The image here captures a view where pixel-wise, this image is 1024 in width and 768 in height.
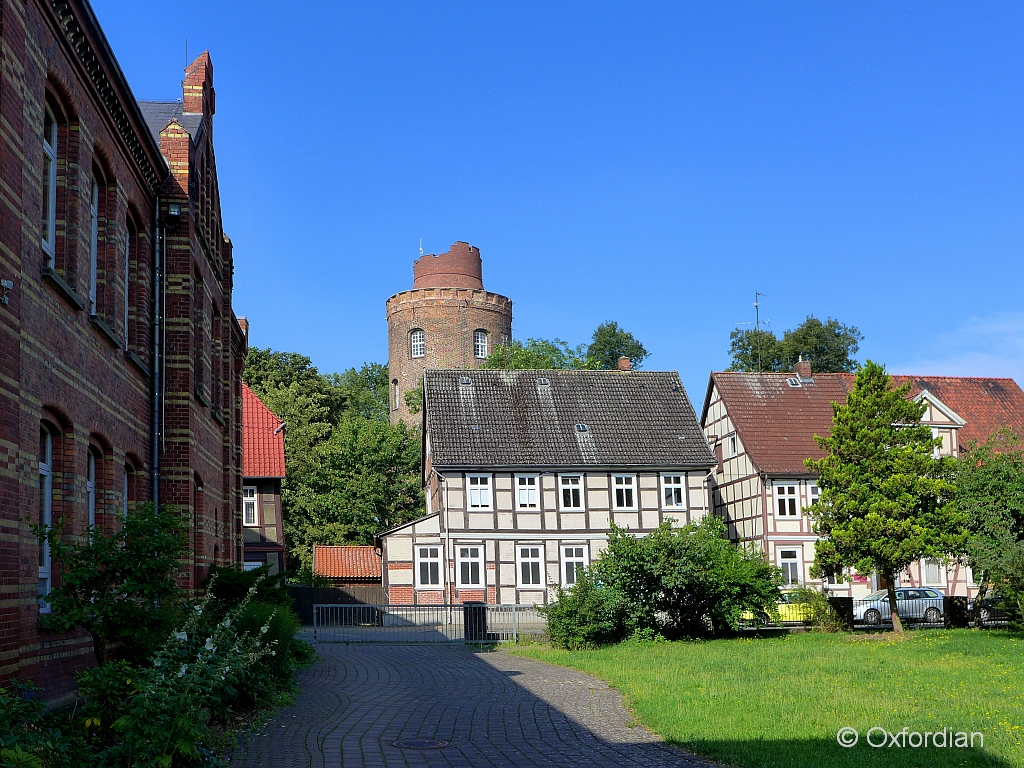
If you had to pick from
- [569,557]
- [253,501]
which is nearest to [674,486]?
[569,557]

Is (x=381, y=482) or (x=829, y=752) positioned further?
(x=381, y=482)

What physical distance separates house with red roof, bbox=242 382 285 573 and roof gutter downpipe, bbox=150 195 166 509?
24.8 metres

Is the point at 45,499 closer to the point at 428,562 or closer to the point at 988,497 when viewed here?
the point at 988,497

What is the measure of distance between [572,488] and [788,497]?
8690mm

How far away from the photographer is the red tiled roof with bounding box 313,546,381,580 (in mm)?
43719

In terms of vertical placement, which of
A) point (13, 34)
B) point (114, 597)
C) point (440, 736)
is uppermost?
point (13, 34)

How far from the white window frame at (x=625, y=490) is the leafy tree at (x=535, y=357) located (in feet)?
69.7

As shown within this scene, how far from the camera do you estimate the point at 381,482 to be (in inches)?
2021

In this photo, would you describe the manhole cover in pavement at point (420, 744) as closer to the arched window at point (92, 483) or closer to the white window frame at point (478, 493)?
the arched window at point (92, 483)

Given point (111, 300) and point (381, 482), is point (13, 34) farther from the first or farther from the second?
point (381, 482)

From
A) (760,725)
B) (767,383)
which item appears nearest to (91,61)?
(760,725)

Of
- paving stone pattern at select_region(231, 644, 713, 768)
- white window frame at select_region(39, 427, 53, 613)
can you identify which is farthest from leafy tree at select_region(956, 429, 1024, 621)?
white window frame at select_region(39, 427, 53, 613)

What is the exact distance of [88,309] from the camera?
39.6 ft

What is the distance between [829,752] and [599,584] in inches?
567
